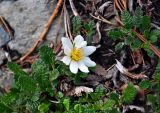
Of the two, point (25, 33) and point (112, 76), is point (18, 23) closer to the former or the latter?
point (25, 33)

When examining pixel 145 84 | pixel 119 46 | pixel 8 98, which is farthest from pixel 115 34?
pixel 8 98

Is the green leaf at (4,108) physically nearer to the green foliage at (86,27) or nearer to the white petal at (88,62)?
the white petal at (88,62)

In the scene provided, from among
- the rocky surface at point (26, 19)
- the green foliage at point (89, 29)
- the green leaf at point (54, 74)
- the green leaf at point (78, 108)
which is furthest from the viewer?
the rocky surface at point (26, 19)

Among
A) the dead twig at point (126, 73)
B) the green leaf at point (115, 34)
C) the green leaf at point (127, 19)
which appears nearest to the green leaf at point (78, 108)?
the dead twig at point (126, 73)

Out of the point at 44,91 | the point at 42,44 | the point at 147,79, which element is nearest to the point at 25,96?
the point at 44,91

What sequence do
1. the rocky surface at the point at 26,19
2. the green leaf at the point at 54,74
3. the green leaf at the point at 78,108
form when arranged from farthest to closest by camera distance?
the rocky surface at the point at 26,19, the green leaf at the point at 54,74, the green leaf at the point at 78,108

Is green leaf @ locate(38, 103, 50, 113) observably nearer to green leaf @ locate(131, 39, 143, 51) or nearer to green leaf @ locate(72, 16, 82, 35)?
green leaf @ locate(72, 16, 82, 35)

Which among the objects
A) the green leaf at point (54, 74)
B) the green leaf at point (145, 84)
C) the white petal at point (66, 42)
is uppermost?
the white petal at point (66, 42)

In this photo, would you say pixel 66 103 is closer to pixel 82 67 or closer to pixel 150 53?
pixel 82 67
